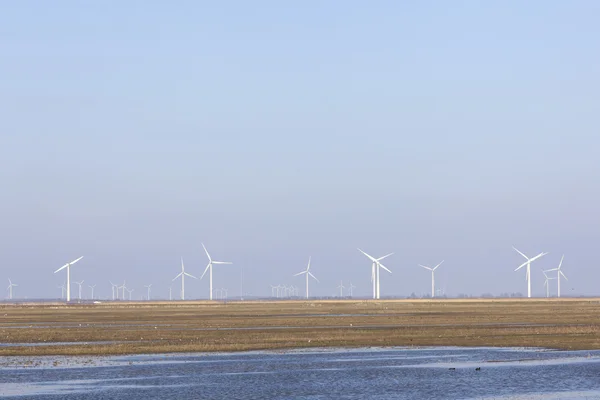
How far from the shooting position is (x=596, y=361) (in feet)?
140

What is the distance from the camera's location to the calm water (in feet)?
111

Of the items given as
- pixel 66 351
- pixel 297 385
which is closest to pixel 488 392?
pixel 297 385

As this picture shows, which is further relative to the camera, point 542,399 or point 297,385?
point 297,385

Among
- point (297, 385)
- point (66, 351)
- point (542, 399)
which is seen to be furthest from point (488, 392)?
point (66, 351)

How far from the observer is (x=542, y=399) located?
103 feet

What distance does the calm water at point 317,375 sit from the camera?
1330 inches

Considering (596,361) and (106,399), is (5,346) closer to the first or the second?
(106,399)

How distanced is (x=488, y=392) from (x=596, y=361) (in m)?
11.6

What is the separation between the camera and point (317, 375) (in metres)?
39.4

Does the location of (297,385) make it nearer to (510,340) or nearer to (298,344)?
(298,344)

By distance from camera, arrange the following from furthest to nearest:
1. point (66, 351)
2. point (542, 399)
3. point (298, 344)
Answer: point (298, 344) < point (66, 351) < point (542, 399)

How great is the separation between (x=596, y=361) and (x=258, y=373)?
1581 cm

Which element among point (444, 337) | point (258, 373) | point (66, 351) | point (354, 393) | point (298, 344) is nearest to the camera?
point (354, 393)

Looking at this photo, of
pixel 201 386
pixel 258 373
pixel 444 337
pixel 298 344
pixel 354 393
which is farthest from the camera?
pixel 444 337
